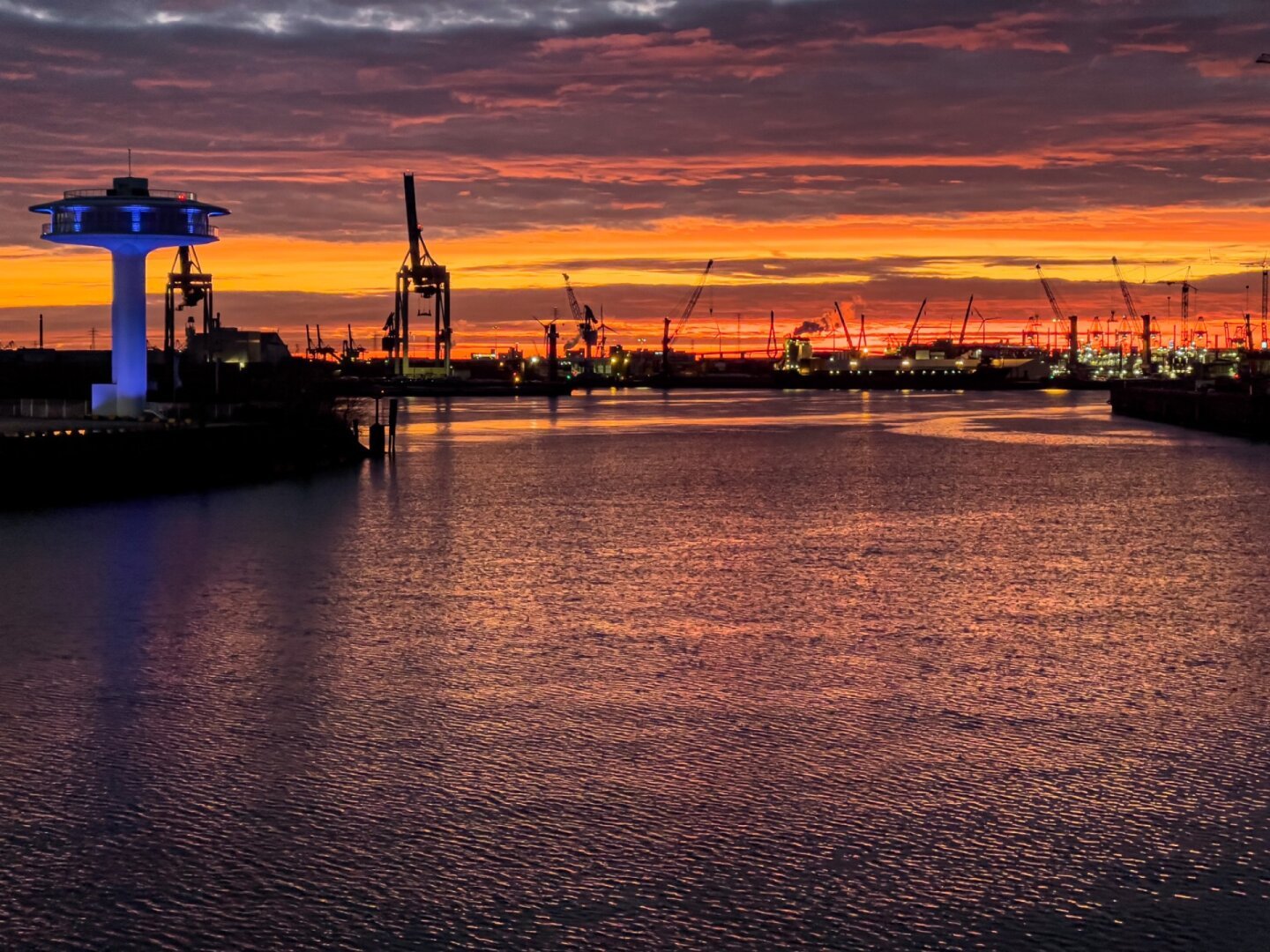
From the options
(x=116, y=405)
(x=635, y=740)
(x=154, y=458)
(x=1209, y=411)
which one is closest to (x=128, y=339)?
(x=116, y=405)

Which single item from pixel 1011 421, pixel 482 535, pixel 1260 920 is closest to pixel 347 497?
pixel 482 535

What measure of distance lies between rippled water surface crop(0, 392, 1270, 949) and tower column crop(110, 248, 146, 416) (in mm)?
25006

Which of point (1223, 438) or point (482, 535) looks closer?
point (482, 535)

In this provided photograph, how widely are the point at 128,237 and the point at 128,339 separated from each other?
3027mm

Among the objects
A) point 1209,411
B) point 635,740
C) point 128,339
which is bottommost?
point 635,740

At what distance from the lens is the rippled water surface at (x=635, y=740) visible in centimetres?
650

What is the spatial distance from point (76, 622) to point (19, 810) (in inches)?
257

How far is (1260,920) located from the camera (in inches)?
247

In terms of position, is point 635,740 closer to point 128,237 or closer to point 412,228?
point 128,237

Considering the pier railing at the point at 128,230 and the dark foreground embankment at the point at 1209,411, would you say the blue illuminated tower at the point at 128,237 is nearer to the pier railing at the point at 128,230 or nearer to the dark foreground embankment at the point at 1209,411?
the pier railing at the point at 128,230

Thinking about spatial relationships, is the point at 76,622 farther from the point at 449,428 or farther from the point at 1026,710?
the point at 449,428

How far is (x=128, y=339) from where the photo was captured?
45.7m

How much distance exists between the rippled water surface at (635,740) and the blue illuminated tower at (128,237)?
25.1 m

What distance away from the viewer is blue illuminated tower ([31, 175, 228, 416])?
45062 mm
